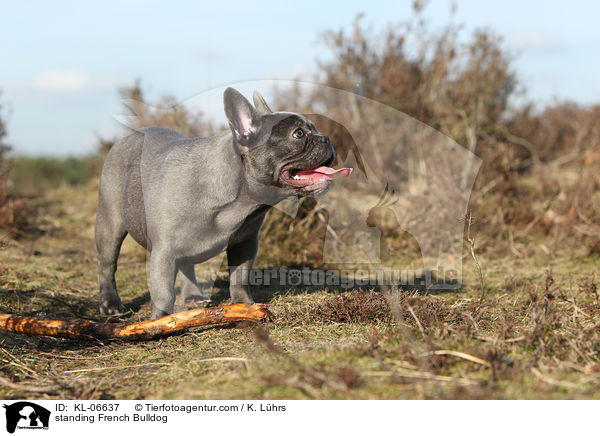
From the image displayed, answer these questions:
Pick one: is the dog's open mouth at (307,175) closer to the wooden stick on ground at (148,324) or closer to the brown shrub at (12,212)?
the wooden stick on ground at (148,324)

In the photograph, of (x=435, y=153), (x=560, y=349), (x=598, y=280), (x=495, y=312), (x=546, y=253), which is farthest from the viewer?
(x=435, y=153)

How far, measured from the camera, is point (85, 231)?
9758mm

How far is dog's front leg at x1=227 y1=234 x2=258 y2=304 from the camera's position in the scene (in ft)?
16.0

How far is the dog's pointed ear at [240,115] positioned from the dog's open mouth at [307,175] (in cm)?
41

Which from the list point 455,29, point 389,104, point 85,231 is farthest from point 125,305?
point 455,29

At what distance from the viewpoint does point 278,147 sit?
13.6 feet

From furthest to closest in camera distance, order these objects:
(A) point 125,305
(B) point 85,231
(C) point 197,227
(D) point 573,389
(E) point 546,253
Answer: (B) point 85,231, (E) point 546,253, (A) point 125,305, (C) point 197,227, (D) point 573,389

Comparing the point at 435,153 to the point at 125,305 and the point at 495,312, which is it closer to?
the point at 495,312

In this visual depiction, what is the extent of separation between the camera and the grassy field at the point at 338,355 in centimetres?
269

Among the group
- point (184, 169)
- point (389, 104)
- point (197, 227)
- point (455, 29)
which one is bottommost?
point (197, 227)

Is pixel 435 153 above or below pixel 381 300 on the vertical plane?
above
